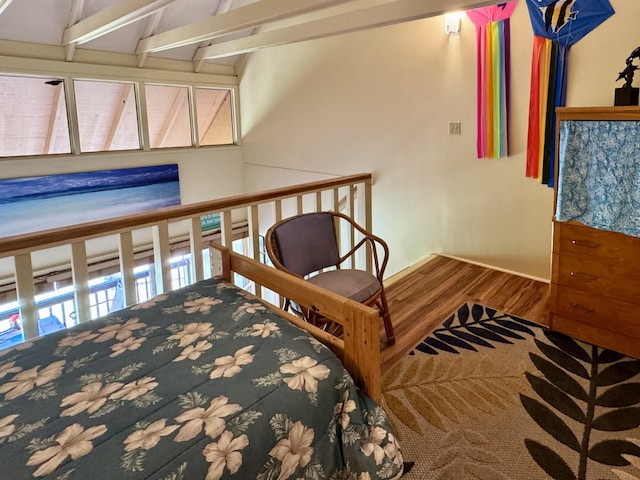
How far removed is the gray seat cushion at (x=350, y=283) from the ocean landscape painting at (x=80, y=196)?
3.64 metres

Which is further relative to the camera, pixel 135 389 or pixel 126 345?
pixel 126 345

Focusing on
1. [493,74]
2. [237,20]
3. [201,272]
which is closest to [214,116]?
[237,20]

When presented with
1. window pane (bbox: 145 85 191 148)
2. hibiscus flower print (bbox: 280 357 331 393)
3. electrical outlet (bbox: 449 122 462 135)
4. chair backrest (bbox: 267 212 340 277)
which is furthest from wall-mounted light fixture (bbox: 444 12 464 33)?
window pane (bbox: 145 85 191 148)

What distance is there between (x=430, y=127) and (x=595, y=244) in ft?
6.75

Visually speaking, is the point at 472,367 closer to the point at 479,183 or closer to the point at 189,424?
the point at 189,424

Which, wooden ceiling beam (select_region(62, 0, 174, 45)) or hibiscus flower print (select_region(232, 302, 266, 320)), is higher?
wooden ceiling beam (select_region(62, 0, 174, 45))

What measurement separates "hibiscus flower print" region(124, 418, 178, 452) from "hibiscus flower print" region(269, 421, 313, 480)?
26 cm

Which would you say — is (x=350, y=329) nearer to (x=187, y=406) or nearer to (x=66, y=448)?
(x=187, y=406)

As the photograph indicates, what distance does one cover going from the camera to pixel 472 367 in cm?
221

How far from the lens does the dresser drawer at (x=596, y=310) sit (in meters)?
2.11

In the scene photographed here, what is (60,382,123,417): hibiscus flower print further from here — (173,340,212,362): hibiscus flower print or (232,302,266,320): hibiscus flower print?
(232,302,266,320): hibiscus flower print

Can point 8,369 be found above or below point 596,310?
above

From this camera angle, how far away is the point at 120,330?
1.48 metres

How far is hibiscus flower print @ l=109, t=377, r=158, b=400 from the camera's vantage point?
1112 mm
